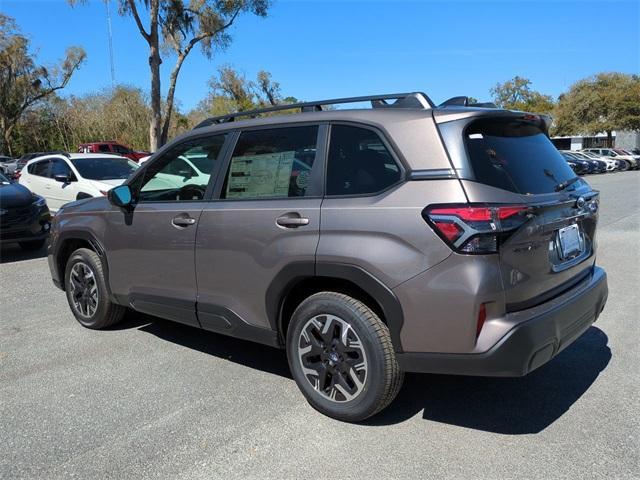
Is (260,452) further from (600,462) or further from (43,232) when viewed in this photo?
(43,232)

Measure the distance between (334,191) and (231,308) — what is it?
1132mm

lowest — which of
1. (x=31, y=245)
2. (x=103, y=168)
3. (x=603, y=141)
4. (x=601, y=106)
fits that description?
(x=31, y=245)

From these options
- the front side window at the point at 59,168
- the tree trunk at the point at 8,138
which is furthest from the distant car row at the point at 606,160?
the tree trunk at the point at 8,138

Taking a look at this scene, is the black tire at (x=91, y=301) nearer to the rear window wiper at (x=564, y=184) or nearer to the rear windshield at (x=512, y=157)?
the rear windshield at (x=512, y=157)

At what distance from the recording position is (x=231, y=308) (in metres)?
3.78

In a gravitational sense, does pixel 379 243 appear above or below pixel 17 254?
above

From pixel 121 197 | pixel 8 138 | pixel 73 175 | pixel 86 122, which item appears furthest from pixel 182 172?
pixel 8 138

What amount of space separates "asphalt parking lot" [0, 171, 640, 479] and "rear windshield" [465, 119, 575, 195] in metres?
1.40

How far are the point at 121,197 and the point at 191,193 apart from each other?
66 cm

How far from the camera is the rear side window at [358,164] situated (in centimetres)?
314

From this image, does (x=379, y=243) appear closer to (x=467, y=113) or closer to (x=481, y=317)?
(x=481, y=317)

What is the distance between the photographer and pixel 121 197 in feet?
14.5

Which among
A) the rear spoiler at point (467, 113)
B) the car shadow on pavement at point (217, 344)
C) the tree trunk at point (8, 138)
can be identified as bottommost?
the car shadow on pavement at point (217, 344)

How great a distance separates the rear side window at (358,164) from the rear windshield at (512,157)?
1.44 ft
